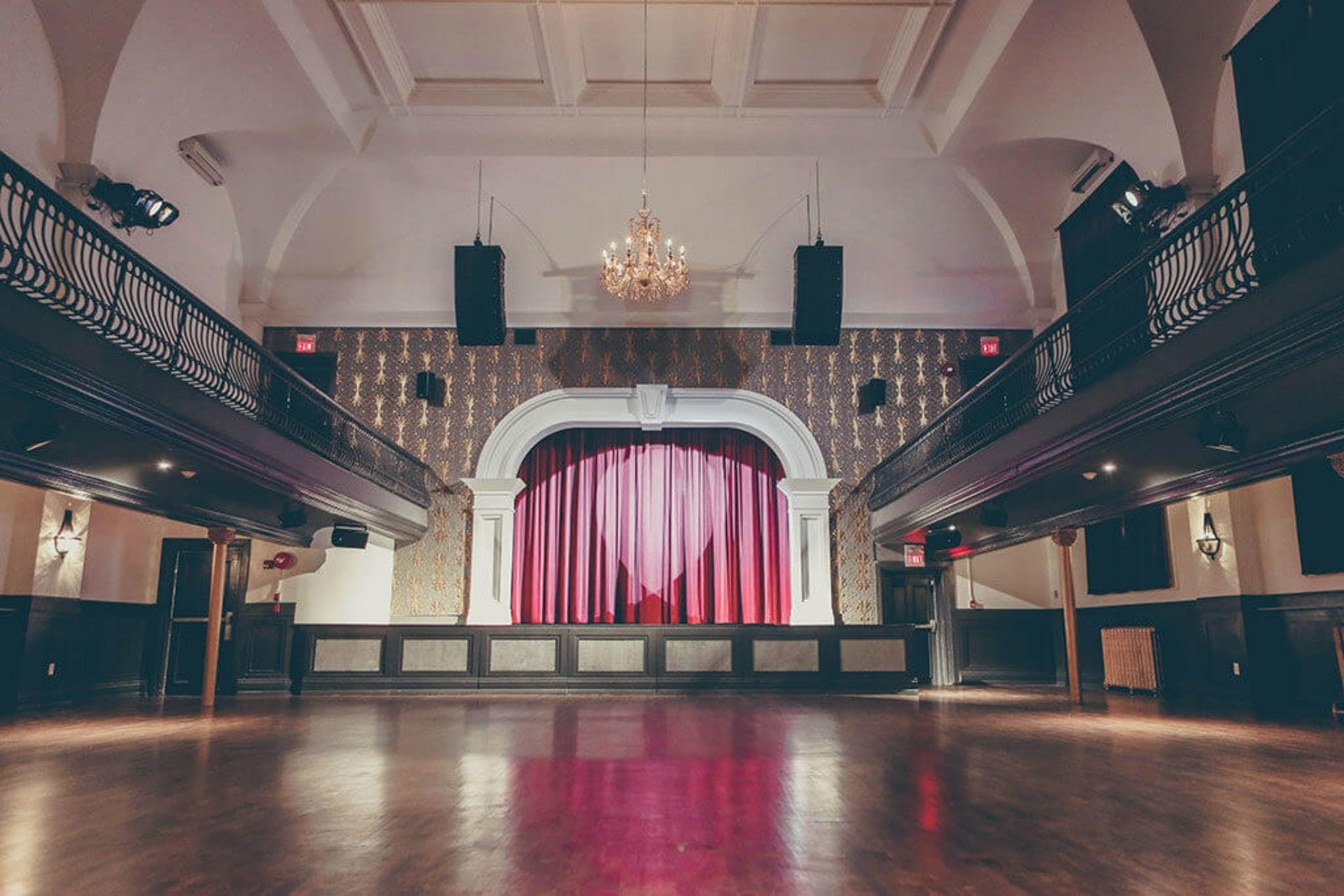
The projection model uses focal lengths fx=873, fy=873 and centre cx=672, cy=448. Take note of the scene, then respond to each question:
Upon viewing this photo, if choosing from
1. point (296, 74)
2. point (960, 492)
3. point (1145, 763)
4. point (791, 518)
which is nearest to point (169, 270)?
point (296, 74)

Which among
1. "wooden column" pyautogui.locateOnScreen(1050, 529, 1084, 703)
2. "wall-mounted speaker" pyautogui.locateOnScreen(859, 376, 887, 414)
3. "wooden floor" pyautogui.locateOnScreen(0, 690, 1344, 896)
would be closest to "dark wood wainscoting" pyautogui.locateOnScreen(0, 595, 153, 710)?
"wooden floor" pyautogui.locateOnScreen(0, 690, 1344, 896)

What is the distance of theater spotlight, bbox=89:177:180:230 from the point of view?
7336mm

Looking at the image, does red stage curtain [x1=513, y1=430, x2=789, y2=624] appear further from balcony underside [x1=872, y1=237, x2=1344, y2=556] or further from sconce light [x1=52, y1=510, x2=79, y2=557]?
sconce light [x1=52, y1=510, x2=79, y2=557]

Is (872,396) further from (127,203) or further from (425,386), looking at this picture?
(127,203)

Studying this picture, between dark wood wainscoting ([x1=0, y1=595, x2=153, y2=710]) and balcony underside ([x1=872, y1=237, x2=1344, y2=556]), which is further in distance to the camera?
dark wood wainscoting ([x1=0, y1=595, x2=153, y2=710])

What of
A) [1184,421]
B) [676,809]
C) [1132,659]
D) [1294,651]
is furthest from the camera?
[1132,659]

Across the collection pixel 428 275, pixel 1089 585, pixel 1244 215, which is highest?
pixel 428 275

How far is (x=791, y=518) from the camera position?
11.4 m

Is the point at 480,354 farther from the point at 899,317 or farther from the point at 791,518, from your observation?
the point at 899,317

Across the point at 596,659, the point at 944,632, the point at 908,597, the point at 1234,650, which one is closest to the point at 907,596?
the point at 908,597

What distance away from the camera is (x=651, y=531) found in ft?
39.8

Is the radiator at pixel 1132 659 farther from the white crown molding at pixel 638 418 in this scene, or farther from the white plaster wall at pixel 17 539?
the white plaster wall at pixel 17 539

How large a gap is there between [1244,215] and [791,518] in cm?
616

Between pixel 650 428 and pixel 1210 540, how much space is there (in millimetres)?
6553
